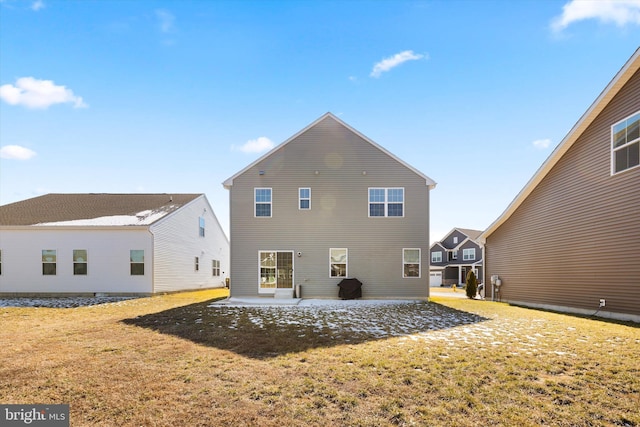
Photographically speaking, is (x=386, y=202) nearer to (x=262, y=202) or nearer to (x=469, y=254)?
(x=262, y=202)

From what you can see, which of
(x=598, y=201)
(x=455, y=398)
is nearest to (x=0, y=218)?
(x=455, y=398)

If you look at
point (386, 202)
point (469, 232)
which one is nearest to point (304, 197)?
point (386, 202)

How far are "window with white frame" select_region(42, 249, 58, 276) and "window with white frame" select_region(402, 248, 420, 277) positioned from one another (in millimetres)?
18929

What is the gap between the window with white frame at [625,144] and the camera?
33.9ft

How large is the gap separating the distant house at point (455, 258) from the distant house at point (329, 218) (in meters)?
25.9

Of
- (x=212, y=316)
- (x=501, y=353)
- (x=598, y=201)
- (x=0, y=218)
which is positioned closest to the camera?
(x=501, y=353)

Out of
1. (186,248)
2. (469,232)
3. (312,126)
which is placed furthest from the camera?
(469,232)

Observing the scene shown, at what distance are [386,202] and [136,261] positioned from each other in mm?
14000

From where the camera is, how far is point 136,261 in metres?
Result: 18.9

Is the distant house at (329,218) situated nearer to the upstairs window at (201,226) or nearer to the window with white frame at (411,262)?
the window with white frame at (411,262)

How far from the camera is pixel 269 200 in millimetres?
16703

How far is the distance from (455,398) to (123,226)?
754 inches

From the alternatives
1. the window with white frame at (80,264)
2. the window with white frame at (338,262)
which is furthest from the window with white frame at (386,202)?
the window with white frame at (80,264)

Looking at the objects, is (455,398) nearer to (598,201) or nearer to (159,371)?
(159,371)
